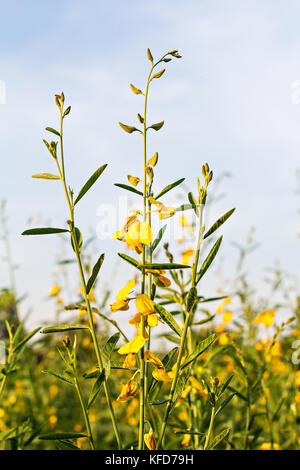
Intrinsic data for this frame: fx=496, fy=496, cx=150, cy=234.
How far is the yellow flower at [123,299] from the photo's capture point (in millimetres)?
770

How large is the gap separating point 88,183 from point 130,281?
0.64 ft

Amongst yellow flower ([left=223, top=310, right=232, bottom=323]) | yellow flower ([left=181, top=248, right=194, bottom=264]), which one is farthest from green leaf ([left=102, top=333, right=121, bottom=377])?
yellow flower ([left=223, top=310, right=232, bottom=323])

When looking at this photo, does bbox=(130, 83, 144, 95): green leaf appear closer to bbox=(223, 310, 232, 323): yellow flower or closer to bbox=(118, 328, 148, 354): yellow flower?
bbox=(118, 328, 148, 354): yellow flower

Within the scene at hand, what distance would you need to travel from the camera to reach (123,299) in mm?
774

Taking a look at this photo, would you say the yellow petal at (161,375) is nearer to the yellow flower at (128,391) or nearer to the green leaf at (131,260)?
the yellow flower at (128,391)

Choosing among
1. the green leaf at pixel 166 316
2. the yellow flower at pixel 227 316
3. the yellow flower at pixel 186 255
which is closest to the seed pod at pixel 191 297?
the green leaf at pixel 166 316

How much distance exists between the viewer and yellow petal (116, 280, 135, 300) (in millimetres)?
774

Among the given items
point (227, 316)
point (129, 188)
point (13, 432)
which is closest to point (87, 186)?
point (129, 188)

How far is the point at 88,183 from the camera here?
859 millimetres

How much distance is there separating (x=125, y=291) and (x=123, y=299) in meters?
0.01

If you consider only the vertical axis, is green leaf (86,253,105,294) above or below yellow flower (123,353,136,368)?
above

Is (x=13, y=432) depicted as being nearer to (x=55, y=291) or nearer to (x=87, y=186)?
(x=87, y=186)
